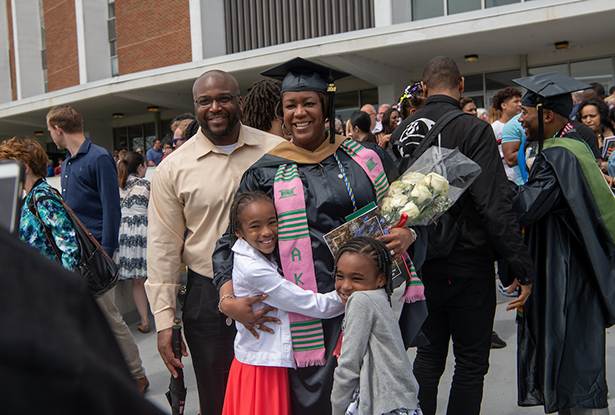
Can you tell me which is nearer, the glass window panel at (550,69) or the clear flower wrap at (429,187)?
the clear flower wrap at (429,187)

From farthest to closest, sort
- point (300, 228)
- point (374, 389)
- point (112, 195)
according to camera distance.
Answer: point (112, 195), point (300, 228), point (374, 389)

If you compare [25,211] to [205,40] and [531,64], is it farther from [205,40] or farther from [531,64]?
[205,40]

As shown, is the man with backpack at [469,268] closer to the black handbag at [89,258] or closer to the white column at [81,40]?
the black handbag at [89,258]

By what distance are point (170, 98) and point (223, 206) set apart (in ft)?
54.1

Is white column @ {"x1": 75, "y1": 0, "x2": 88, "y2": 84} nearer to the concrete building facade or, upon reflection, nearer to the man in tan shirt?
the concrete building facade

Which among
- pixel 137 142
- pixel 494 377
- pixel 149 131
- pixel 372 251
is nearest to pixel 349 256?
pixel 372 251

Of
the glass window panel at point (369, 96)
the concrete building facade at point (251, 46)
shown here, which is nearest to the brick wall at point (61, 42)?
the concrete building facade at point (251, 46)

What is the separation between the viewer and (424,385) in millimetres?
2857

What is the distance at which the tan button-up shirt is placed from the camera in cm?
262

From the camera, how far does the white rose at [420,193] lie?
2229mm

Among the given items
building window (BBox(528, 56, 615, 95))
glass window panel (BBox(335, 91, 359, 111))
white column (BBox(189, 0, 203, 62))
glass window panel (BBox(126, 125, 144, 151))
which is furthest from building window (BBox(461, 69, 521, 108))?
glass window panel (BBox(126, 125, 144, 151))

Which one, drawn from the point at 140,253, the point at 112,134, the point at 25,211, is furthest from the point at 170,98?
the point at 25,211

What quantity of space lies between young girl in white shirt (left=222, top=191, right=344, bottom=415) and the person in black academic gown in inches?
55.2

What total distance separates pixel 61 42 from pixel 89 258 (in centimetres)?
2353
